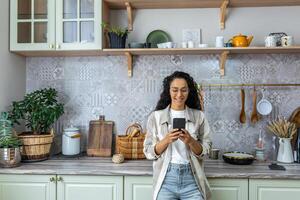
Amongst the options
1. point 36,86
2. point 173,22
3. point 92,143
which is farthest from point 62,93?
point 173,22

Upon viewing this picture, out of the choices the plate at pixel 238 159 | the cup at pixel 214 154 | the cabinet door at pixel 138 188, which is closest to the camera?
the cabinet door at pixel 138 188

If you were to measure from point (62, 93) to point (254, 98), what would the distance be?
1576 mm

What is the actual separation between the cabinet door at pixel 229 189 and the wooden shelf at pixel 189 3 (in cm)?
130

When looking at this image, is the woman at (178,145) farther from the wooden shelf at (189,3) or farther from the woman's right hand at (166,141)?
the wooden shelf at (189,3)

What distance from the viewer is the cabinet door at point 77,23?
2049mm

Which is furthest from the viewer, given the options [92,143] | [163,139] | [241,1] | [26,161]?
[92,143]

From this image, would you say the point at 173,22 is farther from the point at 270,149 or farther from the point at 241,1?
the point at 270,149

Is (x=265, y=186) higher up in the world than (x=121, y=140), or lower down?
lower down

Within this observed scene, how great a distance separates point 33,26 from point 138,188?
142 cm

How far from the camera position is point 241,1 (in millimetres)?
2088

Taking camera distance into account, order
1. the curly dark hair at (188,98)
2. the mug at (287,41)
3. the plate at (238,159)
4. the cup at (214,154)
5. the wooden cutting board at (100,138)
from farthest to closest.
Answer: the wooden cutting board at (100,138), the cup at (214,154), the mug at (287,41), the plate at (238,159), the curly dark hair at (188,98)

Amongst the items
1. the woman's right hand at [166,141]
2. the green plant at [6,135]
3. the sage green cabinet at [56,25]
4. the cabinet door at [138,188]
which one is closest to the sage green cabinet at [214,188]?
the cabinet door at [138,188]

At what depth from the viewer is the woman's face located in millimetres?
1561

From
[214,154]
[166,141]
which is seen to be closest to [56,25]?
[166,141]
